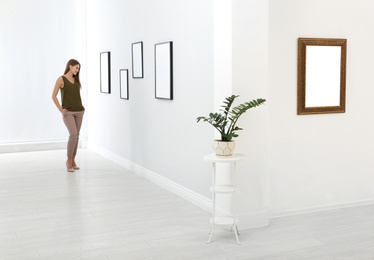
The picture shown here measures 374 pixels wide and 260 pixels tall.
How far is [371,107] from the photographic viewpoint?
6473 millimetres

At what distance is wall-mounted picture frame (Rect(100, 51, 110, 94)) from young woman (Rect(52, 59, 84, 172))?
4.00 feet

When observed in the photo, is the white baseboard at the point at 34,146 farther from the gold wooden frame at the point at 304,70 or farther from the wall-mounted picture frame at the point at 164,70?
the gold wooden frame at the point at 304,70

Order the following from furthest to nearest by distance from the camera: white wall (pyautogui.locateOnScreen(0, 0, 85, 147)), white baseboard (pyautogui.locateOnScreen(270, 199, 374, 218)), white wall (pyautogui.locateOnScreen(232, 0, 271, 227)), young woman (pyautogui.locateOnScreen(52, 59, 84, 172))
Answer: white wall (pyautogui.locateOnScreen(0, 0, 85, 147))
young woman (pyautogui.locateOnScreen(52, 59, 84, 172))
white baseboard (pyautogui.locateOnScreen(270, 199, 374, 218))
white wall (pyautogui.locateOnScreen(232, 0, 271, 227))

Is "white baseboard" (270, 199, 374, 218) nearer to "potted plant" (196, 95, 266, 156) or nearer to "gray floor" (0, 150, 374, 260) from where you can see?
"gray floor" (0, 150, 374, 260)

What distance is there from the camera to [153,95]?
777 cm

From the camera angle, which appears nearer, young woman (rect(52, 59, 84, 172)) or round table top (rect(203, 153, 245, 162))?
round table top (rect(203, 153, 245, 162))

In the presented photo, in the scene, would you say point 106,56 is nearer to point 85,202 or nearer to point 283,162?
point 85,202

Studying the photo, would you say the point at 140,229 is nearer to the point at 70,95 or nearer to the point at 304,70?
the point at 304,70

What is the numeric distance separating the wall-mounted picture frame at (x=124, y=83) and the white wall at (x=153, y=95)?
0.39 feet

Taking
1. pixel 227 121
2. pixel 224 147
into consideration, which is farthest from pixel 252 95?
pixel 224 147

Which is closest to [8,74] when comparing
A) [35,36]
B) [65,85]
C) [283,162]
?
[35,36]

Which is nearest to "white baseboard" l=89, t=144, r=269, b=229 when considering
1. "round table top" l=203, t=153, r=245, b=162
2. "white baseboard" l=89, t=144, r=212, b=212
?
"white baseboard" l=89, t=144, r=212, b=212

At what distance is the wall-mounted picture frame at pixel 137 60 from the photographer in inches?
319

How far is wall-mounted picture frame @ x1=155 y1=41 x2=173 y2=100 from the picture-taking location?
23.1 feet
